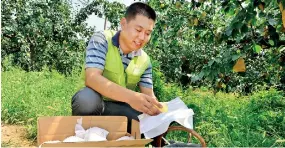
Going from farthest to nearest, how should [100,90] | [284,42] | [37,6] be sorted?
[37,6], [284,42], [100,90]

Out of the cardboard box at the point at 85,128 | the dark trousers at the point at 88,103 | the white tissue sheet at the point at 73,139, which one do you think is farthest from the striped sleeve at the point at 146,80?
the white tissue sheet at the point at 73,139

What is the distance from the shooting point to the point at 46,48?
8.46 meters

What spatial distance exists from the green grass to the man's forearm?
0.35 meters

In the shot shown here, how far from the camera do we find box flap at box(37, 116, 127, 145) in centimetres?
130

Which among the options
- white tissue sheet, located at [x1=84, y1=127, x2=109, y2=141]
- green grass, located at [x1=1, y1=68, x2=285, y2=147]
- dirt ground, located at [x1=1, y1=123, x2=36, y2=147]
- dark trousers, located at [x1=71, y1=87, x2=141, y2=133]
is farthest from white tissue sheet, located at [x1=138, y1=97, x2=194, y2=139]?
dirt ground, located at [x1=1, y1=123, x2=36, y2=147]

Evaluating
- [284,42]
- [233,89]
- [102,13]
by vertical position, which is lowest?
[233,89]

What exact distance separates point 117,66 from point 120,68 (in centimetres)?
2

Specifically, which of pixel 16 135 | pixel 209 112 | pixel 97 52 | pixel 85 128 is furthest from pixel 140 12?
pixel 16 135

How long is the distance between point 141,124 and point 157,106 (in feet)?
0.28

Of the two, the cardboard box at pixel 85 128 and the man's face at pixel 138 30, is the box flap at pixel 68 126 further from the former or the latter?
the man's face at pixel 138 30

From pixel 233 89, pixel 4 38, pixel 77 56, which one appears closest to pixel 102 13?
pixel 77 56

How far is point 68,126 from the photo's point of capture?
1.36 m

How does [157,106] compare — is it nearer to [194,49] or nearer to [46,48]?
[194,49]

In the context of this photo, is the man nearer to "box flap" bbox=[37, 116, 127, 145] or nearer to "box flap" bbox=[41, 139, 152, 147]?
"box flap" bbox=[37, 116, 127, 145]
